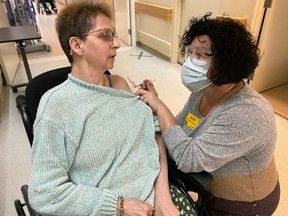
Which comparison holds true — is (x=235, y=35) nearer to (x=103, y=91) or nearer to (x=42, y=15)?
(x=103, y=91)

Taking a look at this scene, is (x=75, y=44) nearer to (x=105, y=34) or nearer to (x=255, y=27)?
(x=105, y=34)

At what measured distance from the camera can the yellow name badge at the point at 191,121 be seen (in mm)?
1251

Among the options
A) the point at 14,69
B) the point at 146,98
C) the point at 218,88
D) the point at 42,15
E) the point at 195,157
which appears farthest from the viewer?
the point at 42,15

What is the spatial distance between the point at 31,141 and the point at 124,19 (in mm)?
4557

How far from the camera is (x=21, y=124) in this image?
2.64m

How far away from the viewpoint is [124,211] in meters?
0.92

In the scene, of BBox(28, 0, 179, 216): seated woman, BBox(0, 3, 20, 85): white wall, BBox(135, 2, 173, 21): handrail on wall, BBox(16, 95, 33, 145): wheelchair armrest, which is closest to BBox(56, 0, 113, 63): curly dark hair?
BBox(28, 0, 179, 216): seated woman

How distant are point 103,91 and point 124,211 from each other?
0.50 m

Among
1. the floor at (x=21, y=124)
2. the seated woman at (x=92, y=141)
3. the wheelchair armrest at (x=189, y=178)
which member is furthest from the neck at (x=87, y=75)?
the floor at (x=21, y=124)

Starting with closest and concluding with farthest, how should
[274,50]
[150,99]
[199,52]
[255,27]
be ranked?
[199,52] < [150,99] < [255,27] < [274,50]

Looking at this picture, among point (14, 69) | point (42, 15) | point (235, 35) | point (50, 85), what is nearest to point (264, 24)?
point (235, 35)

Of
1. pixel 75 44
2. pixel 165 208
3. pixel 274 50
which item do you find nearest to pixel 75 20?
pixel 75 44

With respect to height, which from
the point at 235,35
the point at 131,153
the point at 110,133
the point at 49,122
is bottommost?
the point at 131,153

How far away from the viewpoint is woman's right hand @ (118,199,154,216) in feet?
3.01
